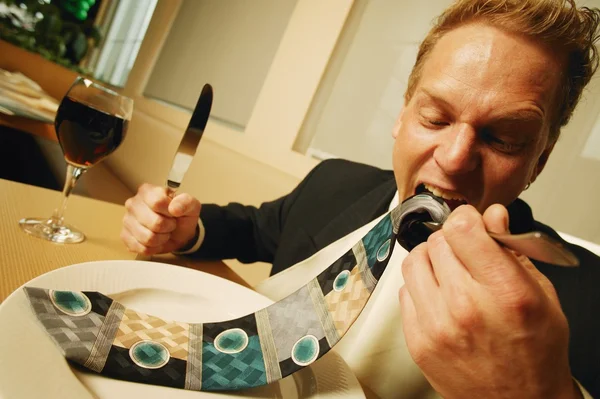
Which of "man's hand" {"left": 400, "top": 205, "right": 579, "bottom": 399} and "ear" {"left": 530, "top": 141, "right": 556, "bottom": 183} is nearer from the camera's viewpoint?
"man's hand" {"left": 400, "top": 205, "right": 579, "bottom": 399}

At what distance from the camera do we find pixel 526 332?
38cm

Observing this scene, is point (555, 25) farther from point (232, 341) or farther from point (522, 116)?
point (232, 341)

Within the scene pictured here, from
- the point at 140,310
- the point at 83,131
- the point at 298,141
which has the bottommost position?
the point at 140,310

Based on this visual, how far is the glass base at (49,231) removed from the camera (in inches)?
25.5

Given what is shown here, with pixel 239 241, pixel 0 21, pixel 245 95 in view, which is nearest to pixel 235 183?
pixel 239 241

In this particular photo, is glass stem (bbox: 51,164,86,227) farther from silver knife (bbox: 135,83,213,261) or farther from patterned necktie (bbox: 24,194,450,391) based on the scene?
patterned necktie (bbox: 24,194,450,391)

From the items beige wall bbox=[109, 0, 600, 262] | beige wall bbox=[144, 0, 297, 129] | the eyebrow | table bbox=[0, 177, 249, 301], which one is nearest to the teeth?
the eyebrow

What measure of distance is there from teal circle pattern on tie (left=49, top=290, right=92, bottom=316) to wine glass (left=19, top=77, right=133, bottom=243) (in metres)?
0.31

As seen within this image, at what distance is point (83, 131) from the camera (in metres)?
0.71

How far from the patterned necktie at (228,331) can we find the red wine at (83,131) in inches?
15.5

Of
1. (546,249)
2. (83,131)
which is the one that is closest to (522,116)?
(546,249)

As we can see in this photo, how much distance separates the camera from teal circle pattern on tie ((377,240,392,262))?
474 mm

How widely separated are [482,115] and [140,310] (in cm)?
67

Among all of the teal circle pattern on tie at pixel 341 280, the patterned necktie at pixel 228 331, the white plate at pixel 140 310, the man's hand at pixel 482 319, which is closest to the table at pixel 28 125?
the white plate at pixel 140 310
